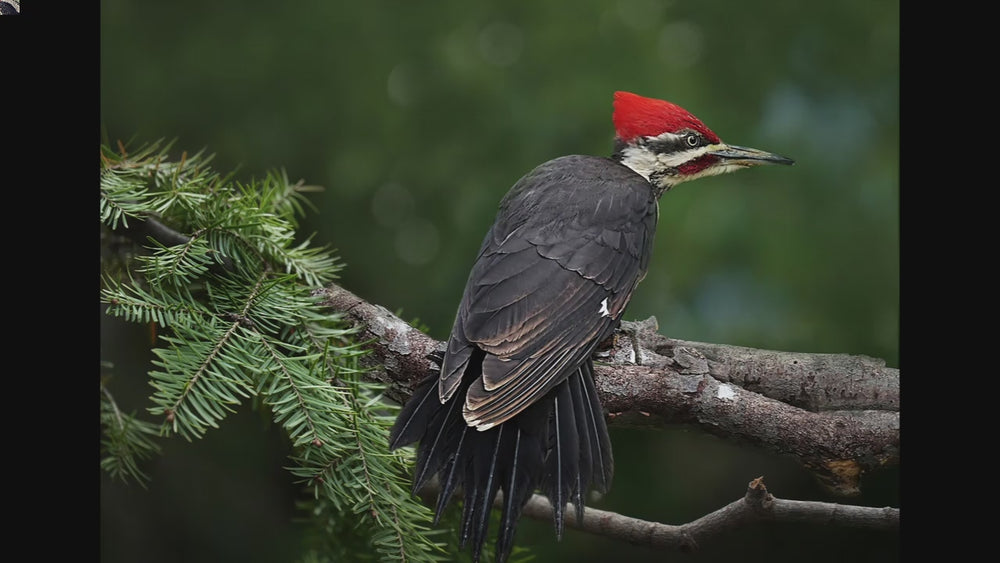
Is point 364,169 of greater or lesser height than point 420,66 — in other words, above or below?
below

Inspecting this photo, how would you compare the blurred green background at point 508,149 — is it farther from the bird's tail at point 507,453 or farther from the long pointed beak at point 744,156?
the bird's tail at point 507,453

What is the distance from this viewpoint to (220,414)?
1048 millimetres

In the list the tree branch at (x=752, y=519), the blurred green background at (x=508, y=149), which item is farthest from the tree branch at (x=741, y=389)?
the blurred green background at (x=508, y=149)

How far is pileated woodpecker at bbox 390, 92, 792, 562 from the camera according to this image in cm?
109

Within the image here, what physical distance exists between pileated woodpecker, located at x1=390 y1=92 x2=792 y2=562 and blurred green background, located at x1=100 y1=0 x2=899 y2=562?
0.67ft

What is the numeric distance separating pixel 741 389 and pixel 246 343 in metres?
0.65

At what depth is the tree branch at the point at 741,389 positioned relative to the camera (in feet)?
3.74

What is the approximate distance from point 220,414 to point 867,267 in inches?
43.5

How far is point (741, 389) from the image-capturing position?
47.1 inches

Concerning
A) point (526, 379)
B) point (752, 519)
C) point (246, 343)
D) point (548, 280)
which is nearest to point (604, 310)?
point (548, 280)

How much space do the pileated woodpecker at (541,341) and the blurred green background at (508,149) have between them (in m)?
0.20

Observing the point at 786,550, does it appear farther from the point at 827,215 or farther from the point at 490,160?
the point at 490,160
